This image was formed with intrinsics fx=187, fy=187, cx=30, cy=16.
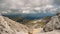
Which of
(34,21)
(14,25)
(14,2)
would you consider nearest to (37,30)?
(34,21)

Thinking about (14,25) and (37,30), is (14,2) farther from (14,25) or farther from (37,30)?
(37,30)

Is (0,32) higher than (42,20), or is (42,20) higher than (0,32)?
(42,20)

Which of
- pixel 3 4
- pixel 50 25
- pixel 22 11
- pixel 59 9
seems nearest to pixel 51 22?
pixel 50 25

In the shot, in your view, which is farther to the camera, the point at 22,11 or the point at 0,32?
the point at 22,11

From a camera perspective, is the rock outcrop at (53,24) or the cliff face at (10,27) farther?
the rock outcrop at (53,24)

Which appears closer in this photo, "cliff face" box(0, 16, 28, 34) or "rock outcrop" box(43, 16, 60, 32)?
"cliff face" box(0, 16, 28, 34)

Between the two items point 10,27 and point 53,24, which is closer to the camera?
point 10,27

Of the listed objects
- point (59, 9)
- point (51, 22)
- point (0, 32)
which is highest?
point (59, 9)
